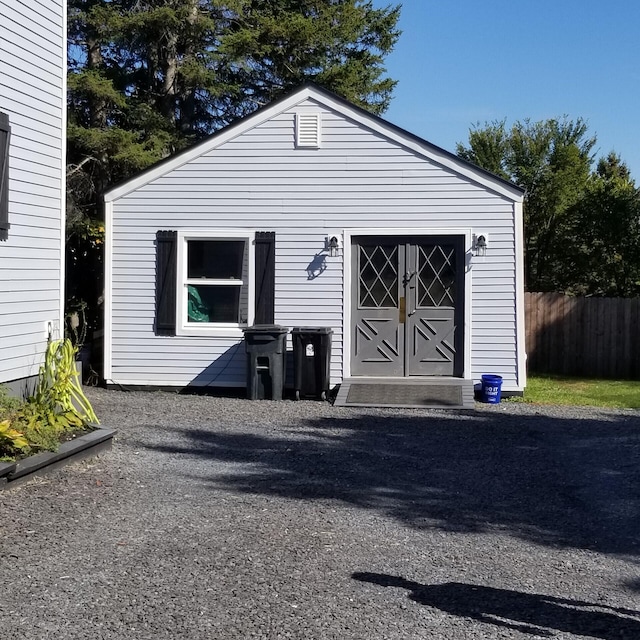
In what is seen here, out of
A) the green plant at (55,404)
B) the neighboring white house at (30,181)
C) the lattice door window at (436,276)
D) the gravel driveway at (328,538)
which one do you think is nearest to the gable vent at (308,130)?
the lattice door window at (436,276)

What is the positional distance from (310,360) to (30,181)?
460cm

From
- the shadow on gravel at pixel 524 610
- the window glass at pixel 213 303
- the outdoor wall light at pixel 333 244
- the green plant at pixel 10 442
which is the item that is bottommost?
the shadow on gravel at pixel 524 610

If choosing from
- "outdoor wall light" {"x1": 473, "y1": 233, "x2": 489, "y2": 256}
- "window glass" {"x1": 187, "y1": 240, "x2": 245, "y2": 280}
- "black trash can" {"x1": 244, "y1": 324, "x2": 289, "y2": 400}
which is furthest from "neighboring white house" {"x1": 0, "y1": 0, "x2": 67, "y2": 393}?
"outdoor wall light" {"x1": 473, "y1": 233, "x2": 489, "y2": 256}

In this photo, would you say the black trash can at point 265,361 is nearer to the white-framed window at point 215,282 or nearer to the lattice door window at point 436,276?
the white-framed window at point 215,282

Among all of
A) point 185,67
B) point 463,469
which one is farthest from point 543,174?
point 463,469

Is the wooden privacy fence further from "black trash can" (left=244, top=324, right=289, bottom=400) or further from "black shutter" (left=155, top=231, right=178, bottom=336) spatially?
"black shutter" (left=155, top=231, right=178, bottom=336)

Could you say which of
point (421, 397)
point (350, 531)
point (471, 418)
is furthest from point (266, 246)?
point (350, 531)

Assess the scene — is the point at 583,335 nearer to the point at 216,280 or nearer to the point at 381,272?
the point at 381,272

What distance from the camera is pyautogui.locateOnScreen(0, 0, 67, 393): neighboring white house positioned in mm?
8758

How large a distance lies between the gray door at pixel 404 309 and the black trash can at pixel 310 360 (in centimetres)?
72

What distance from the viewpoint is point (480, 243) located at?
488 inches

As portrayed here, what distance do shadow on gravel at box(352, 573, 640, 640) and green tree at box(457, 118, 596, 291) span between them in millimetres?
18300

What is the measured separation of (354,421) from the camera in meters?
10.5

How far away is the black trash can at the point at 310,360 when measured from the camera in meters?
12.2
